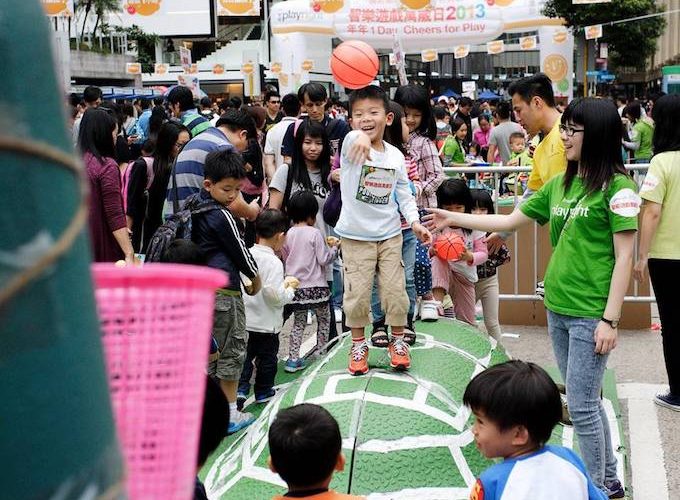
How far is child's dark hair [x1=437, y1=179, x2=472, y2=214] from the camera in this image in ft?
18.7

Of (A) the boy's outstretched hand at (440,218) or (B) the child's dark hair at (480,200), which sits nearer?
(A) the boy's outstretched hand at (440,218)

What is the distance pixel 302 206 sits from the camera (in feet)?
20.5

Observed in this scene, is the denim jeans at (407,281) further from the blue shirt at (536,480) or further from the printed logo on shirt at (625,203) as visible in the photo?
the blue shirt at (536,480)

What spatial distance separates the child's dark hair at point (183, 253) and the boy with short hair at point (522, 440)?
1.92m

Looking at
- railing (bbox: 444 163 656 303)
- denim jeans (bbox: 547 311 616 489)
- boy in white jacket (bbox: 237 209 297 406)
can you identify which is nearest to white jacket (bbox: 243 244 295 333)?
boy in white jacket (bbox: 237 209 297 406)

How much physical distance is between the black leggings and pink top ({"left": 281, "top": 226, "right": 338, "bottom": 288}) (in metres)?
2.17

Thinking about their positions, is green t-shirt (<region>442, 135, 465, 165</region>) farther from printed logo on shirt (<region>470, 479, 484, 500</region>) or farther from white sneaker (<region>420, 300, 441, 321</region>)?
printed logo on shirt (<region>470, 479, 484, 500</region>)

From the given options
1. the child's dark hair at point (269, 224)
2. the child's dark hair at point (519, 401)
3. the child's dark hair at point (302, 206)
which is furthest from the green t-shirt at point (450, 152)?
the child's dark hair at point (519, 401)

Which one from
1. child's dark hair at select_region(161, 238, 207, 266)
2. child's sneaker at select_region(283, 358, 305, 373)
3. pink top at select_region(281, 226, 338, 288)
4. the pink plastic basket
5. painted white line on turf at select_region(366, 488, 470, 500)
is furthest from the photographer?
child's sneaker at select_region(283, 358, 305, 373)

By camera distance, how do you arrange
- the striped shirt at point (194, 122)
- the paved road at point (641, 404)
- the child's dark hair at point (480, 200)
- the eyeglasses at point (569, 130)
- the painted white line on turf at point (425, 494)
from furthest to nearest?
the striped shirt at point (194, 122), the child's dark hair at point (480, 200), the paved road at point (641, 404), the eyeglasses at point (569, 130), the painted white line on turf at point (425, 494)

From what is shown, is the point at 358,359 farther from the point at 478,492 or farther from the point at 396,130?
the point at 478,492

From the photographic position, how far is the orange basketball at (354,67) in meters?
5.46

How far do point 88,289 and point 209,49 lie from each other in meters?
60.6

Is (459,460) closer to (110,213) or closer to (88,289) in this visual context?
(110,213)
